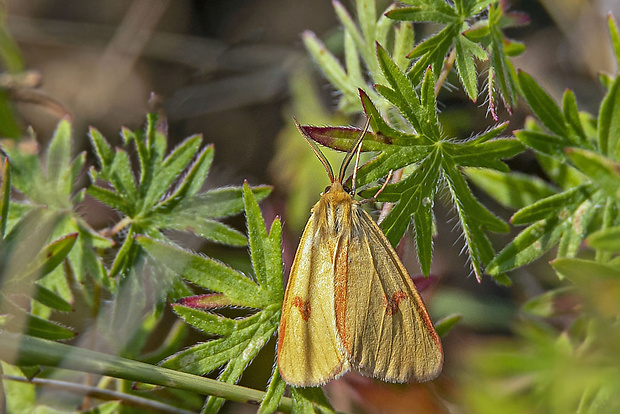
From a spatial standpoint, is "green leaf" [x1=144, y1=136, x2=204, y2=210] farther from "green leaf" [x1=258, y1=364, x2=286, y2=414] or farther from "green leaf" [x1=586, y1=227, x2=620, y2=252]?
"green leaf" [x1=586, y1=227, x2=620, y2=252]

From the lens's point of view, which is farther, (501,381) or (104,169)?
(501,381)

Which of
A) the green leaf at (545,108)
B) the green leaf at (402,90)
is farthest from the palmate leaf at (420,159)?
the green leaf at (545,108)

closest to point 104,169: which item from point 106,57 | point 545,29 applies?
point 106,57

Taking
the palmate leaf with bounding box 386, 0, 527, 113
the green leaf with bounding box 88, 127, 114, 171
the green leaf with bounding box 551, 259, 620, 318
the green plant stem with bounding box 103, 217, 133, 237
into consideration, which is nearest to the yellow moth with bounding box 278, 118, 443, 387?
the palmate leaf with bounding box 386, 0, 527, 113

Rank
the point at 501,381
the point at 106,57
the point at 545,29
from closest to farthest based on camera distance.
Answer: the point at 501,381 → the point at 545,29 → the point at 106,57

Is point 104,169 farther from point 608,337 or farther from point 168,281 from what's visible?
point 608,337

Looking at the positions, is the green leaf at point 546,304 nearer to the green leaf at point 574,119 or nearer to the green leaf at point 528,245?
the green leaf at point 528,245
